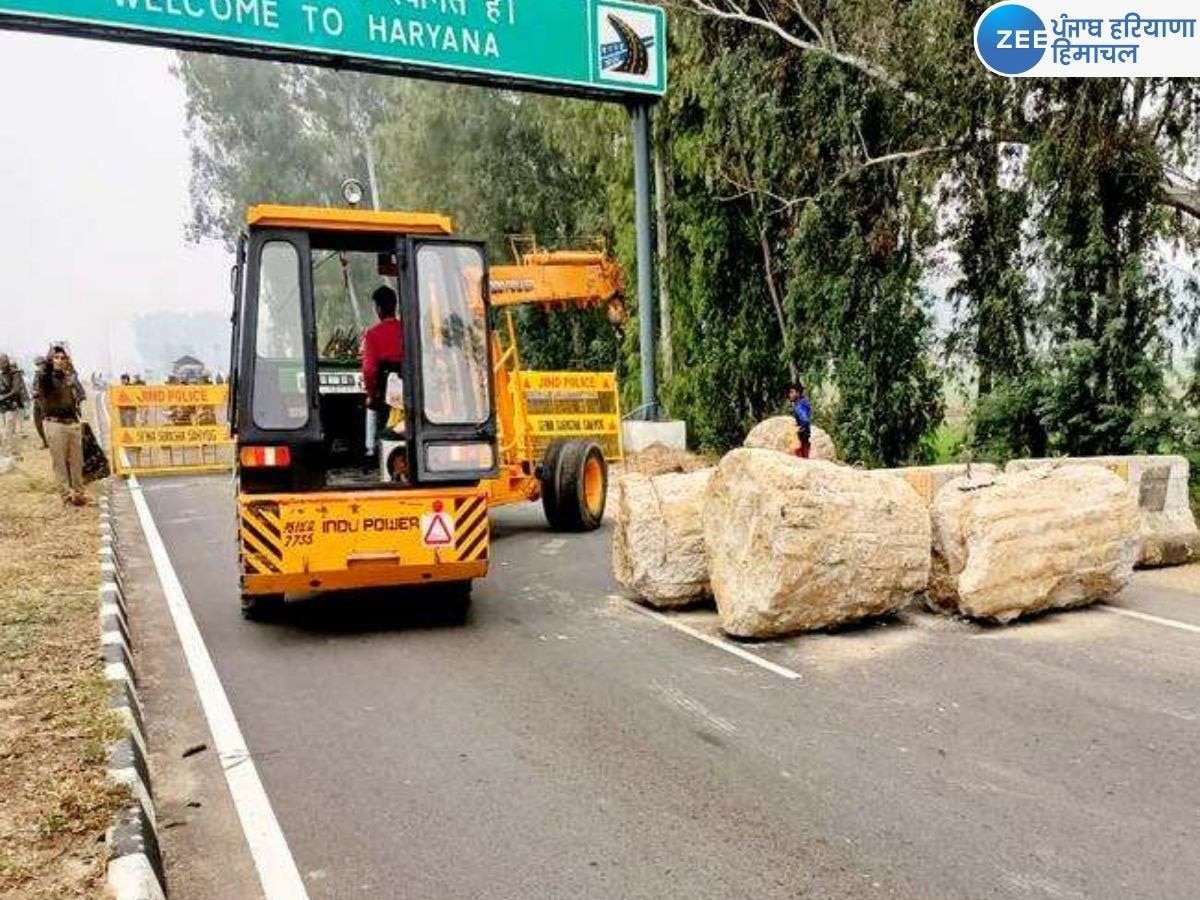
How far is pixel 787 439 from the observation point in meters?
15.4

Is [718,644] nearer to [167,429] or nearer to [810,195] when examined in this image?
[810,195]

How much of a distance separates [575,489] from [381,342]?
4.01 meters

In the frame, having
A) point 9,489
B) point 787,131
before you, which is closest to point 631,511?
point 787,131

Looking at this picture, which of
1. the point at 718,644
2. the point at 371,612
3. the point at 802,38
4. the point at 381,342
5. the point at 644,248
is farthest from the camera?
the point at 644,248

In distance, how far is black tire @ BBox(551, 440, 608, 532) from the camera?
11352 millimetres

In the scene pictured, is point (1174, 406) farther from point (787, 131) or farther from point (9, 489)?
point (9, 489)

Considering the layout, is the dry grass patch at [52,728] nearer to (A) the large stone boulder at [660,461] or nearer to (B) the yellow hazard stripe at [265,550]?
(B) the yellow hazard stripe at [265,550]

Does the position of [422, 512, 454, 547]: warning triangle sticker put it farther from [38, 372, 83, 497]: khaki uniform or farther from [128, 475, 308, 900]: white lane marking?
[38, 372, 83, 497]: khaki uniform

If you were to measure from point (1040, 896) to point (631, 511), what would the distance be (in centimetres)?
470

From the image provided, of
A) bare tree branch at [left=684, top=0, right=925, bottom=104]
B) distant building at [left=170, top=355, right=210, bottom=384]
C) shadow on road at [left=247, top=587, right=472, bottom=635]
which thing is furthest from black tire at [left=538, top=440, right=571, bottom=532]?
distant building at [left=170, top=355, right=210, bottom=384]

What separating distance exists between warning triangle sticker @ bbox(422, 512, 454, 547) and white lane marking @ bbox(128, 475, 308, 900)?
1.66 m

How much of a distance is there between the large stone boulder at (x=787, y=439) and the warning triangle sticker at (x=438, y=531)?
25.9ft

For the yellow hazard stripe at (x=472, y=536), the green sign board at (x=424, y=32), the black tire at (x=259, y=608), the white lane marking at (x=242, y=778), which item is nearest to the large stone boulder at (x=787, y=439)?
the green sign board at (x=424, y=32)

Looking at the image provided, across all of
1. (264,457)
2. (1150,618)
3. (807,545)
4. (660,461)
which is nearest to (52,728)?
(264,457)
